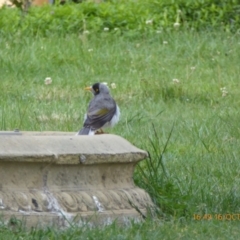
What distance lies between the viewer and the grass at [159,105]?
5363mm

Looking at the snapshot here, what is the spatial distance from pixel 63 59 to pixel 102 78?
0.85 metres

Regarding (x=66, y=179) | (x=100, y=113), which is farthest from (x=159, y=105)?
(x=66, y=179)

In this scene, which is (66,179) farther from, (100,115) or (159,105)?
(159,105)

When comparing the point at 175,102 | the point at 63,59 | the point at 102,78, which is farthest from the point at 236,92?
the point at 63,59

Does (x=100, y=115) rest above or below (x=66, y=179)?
below

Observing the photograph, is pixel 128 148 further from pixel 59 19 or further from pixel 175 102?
pixel 59 19

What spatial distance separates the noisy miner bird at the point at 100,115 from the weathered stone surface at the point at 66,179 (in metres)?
1.15

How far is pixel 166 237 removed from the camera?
4.75m

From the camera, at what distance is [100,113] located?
653 centimetres

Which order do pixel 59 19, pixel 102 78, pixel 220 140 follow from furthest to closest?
1. pixel 59 19
2. pixel 102 78
3. pixel 220 140

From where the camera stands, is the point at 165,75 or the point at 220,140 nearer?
the point at 220,140

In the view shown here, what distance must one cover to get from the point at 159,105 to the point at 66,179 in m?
4.39
